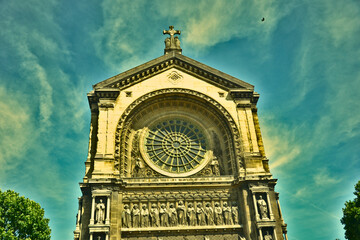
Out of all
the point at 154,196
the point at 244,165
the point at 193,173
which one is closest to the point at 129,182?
the point at 154,196

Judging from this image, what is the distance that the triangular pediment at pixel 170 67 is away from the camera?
2225 centimetres

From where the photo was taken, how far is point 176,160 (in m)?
21.4

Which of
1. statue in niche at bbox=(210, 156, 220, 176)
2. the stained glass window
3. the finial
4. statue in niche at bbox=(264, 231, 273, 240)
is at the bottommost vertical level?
statue in niche at bbox=(264, 231, 273, 240)

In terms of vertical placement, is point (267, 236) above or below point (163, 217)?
below

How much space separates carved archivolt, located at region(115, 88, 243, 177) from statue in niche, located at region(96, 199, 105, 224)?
8.07 feet

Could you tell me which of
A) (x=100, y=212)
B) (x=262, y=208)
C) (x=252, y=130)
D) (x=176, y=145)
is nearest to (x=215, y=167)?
(x=176, y=145)

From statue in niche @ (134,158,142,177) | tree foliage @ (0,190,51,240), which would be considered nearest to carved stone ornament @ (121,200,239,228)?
statue in niche @ (134,158,142,177)

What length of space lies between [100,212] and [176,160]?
21.0 feet

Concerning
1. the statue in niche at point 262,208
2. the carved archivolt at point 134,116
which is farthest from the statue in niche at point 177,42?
the statue in niche at point 262,208

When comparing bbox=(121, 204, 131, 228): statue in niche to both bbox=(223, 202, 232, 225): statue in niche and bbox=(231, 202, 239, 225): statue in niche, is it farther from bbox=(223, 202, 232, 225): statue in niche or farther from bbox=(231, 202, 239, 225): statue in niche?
bbox=(231, 202, 239, 225): statue in niche

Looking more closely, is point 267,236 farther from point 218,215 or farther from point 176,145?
point 176,145

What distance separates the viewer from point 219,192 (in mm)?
19406

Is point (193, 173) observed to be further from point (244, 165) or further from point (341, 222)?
point (341, 222)

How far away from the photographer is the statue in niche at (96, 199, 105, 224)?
17.0 metres
